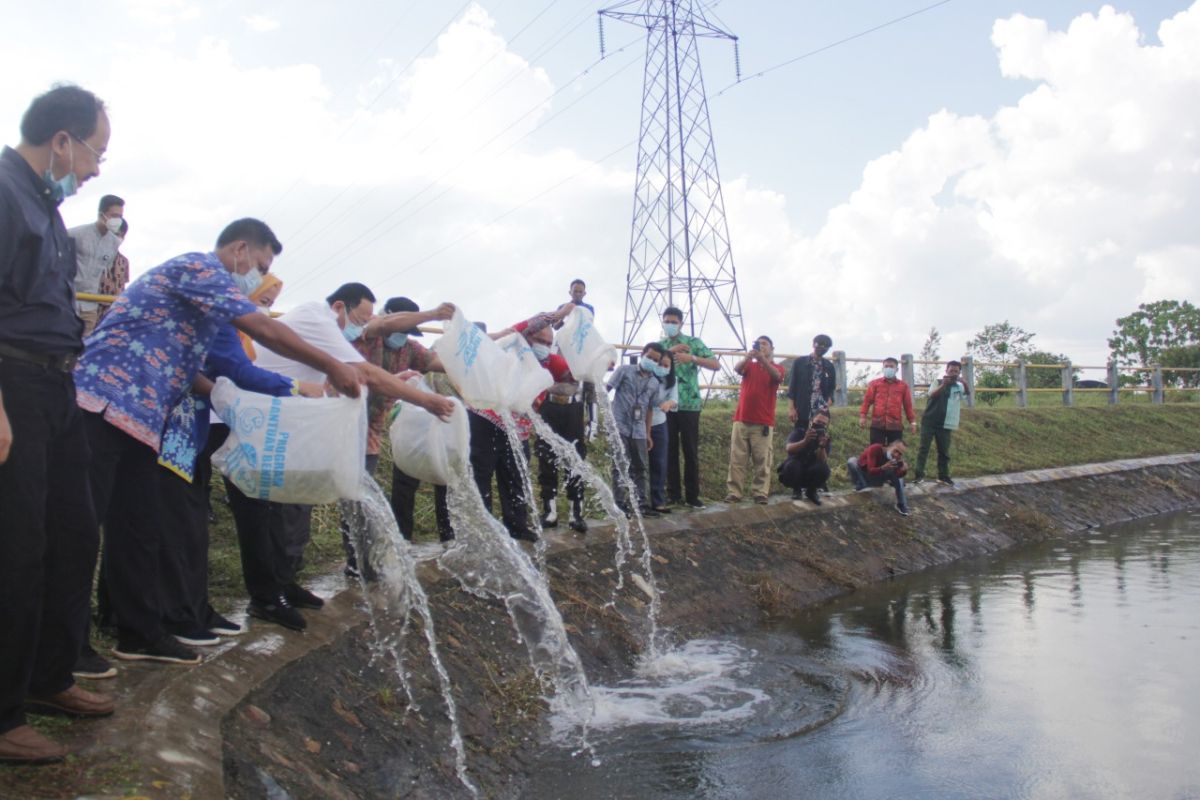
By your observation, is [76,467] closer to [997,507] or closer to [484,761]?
[484,761]

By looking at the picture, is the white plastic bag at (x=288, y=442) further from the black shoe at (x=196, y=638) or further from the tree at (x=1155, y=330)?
the tree at (x=1155, y=330)

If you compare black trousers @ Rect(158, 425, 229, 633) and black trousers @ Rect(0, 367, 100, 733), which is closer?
black trousers @ Rect(0, 367, 100, 733)

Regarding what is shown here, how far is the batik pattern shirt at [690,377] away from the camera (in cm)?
977

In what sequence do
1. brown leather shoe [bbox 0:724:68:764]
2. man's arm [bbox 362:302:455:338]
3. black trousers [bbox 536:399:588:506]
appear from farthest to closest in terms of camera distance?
black trousers [bbox 536:399:588:506] < man's arm [bbox 362:302:455:338] < brown leather shoe [bbox 0:724:68:764]

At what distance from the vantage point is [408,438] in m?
5.66

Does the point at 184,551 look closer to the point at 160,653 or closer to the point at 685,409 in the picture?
the point at 160,653

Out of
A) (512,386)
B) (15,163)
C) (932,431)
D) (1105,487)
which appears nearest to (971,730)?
(512,386)

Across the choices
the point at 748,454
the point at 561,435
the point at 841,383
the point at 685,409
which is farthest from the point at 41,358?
the point at 841,383

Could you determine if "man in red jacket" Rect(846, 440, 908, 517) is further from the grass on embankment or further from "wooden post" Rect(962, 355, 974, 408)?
"wooden post" Rect(962, 355, 974, 408)

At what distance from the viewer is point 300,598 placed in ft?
17.0

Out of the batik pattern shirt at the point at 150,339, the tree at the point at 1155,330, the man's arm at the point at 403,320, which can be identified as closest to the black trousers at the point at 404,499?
the man's arm at the point at 403,320

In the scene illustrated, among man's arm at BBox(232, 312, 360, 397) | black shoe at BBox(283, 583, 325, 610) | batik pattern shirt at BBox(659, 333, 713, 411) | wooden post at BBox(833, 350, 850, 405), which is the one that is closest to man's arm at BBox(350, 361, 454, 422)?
man's arm at BBox(232, 312, 360, 397)

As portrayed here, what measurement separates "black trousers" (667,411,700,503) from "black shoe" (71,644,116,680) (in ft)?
21.8

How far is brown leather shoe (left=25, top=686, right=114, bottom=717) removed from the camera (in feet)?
10.6
